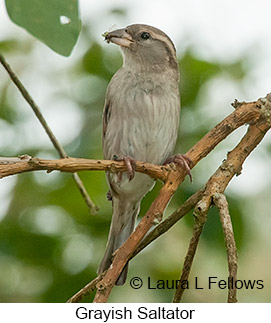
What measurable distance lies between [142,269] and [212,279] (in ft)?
1.47

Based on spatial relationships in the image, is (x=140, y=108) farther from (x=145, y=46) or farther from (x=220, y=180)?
(x=220, y=180)

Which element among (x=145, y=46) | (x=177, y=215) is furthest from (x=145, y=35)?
(x=177, y=215)

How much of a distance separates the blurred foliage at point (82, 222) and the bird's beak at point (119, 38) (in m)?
0.52

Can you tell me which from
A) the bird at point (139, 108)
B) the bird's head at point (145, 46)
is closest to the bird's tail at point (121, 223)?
the bird at point (139, 108)

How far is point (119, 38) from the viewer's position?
3.57 metres

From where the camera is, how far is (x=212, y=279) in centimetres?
354

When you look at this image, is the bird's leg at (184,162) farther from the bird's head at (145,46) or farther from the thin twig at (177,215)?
the bird's head at (145,46)

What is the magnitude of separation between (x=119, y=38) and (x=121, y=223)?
1.16 meters

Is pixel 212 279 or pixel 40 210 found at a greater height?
pixel 40 210

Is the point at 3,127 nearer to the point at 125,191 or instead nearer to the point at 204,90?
the point at 125,191

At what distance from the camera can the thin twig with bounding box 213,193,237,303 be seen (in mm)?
1800

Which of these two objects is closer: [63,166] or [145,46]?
[63,166]
